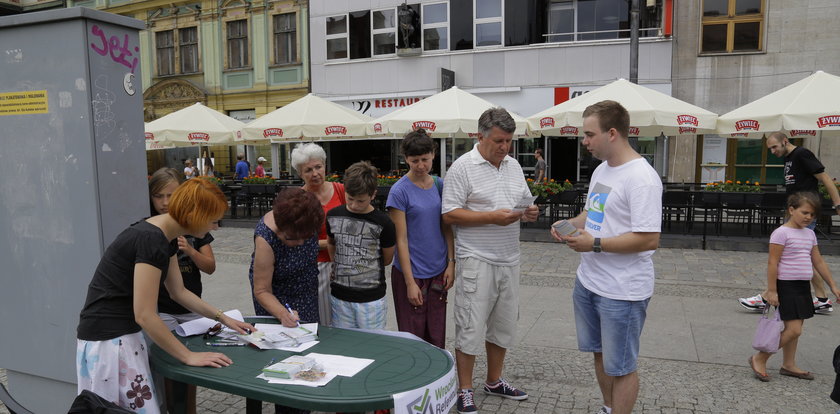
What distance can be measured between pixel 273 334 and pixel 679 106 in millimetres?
9527

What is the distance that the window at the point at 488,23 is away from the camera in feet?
59.4

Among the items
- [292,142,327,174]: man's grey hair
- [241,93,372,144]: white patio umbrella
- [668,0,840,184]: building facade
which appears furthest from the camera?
[668,0,840,184]: building facade

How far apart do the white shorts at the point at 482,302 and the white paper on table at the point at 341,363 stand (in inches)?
49.3

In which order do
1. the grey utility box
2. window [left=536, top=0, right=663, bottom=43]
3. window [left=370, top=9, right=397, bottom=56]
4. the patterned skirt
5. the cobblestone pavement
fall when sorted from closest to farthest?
the patterned skirt
the grey utility box
the cobblestone pavement
window [left=536, top=0, right=663, bottom=43]
window [left=370, top=9, right=397, bottom=56]

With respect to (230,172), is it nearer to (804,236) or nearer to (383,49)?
(383,49)

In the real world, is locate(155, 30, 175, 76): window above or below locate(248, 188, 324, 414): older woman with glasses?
above

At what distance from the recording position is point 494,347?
382 cm

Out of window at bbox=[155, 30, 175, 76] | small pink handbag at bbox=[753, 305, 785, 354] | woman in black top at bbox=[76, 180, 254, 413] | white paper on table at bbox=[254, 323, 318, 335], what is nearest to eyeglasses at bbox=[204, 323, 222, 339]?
white paper on table at bbox=[254, 323, 318, 335]

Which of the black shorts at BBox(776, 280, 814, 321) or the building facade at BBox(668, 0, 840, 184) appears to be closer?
the black shorts at BBox(776, 280, 814, 321)

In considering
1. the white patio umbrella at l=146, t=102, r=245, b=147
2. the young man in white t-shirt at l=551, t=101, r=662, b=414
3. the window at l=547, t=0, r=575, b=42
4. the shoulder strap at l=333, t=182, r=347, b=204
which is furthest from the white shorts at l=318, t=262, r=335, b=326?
the window at l=547, t=0, r=575, b=42

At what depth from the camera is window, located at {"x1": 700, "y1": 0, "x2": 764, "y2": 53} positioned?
50.8ft

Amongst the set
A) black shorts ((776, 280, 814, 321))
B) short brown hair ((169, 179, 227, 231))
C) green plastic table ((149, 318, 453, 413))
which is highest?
short brown hair ((169, 179, 227, 231))

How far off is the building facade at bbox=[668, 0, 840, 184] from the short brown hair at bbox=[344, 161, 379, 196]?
1439 centimetres

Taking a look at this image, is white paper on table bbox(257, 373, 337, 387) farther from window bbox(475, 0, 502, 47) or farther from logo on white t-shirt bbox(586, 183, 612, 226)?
window bbox(475, 0, 502, 47)
